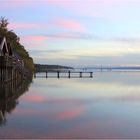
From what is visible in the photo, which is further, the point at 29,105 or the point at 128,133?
the point at 29,105

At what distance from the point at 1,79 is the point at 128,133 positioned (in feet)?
95.1

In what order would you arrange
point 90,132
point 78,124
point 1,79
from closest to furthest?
point 90,132
point 78,124
point 1,79

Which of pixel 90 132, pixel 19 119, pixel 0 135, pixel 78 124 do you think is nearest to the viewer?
pixel 0 135

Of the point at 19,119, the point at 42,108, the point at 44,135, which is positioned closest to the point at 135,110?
the point at 42,108

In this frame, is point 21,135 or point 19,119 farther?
point 19,119

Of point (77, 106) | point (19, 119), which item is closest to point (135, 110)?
point (77, 106)

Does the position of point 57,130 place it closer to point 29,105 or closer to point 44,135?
point 44,135

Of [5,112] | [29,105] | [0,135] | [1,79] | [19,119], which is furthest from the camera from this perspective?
[1,79]

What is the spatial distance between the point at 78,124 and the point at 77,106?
7.27 metres

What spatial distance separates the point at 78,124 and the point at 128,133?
289 cm

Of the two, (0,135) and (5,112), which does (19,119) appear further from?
(0,135)

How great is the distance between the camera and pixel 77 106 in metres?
24.9

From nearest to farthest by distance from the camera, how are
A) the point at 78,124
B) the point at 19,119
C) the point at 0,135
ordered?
the point at 0,135 → the point at 78,124 → the point at 19,119

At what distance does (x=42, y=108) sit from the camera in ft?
78.5
